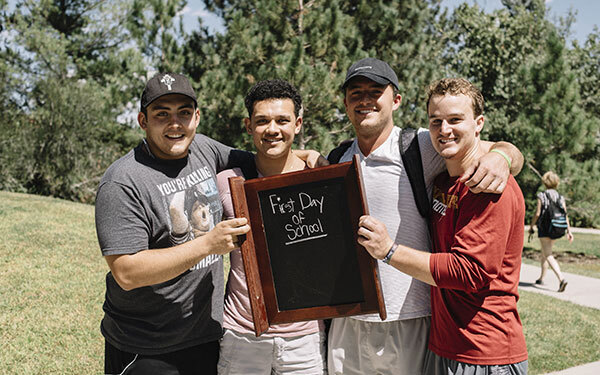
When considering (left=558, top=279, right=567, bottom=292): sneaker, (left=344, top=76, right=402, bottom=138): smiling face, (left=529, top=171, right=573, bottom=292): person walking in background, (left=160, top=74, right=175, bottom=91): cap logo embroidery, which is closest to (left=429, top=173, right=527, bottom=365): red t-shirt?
(left=344, top=76, right=402, bottom=138): smiling face

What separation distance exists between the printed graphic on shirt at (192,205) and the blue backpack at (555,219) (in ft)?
27.7

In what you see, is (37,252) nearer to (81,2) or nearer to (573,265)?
(573,265)

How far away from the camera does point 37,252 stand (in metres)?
8.02

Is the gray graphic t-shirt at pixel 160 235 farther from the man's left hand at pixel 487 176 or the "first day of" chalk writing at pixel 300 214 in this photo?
the man's left hand at pixel 487 176

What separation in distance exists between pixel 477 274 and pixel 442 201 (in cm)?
43

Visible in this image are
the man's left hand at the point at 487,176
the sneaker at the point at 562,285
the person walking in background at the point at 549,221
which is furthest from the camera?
the person walking in background at the point at 549,221

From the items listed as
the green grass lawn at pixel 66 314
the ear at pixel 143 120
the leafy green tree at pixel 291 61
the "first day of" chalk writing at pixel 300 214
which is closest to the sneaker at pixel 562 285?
the green grass lawn at pixel 66 314

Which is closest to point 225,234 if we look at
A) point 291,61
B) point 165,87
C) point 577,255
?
point 165,87

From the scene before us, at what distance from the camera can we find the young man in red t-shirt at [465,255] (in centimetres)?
209

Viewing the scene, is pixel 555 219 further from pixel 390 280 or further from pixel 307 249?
pixel 307 249

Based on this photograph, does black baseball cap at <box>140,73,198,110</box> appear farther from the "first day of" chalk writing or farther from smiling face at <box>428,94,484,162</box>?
smiling face at <box>428,94,484,162</box>

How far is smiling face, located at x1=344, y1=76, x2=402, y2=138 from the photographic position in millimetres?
2689

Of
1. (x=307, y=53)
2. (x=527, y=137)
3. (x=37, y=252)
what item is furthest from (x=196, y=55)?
(x=527, y=137)

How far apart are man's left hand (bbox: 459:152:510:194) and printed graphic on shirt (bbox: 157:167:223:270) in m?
1.29
